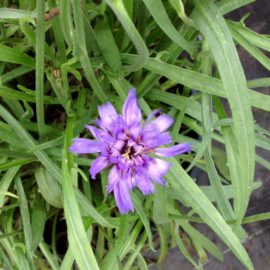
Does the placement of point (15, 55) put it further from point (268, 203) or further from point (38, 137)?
point (268, 203)

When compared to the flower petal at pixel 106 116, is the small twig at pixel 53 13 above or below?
above

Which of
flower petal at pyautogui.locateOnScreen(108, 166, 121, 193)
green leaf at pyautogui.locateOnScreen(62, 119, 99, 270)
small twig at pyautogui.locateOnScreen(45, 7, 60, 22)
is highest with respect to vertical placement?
small twig at pyautogui.locateOnScreen(45, 7, 60, 22)

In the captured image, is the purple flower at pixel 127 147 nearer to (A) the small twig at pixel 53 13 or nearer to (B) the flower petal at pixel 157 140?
(B) the flower petal at pixel 157 140

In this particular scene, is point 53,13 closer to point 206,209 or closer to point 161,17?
point 161,17

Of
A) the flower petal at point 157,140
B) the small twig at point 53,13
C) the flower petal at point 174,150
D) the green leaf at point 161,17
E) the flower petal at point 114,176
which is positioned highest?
the small twig at point 53,13

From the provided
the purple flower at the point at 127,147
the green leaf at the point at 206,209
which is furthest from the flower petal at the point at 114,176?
the green leaf at the point at 206,209

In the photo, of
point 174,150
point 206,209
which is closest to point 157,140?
point 174,150

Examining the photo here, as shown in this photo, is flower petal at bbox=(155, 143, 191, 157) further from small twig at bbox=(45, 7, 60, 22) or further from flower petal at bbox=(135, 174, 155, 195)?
small twig at bbox=(45, 7, 60, 22)

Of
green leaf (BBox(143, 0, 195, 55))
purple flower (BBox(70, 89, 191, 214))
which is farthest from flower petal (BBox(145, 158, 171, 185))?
green leaf (BBox(143, 0, 195, 55))
